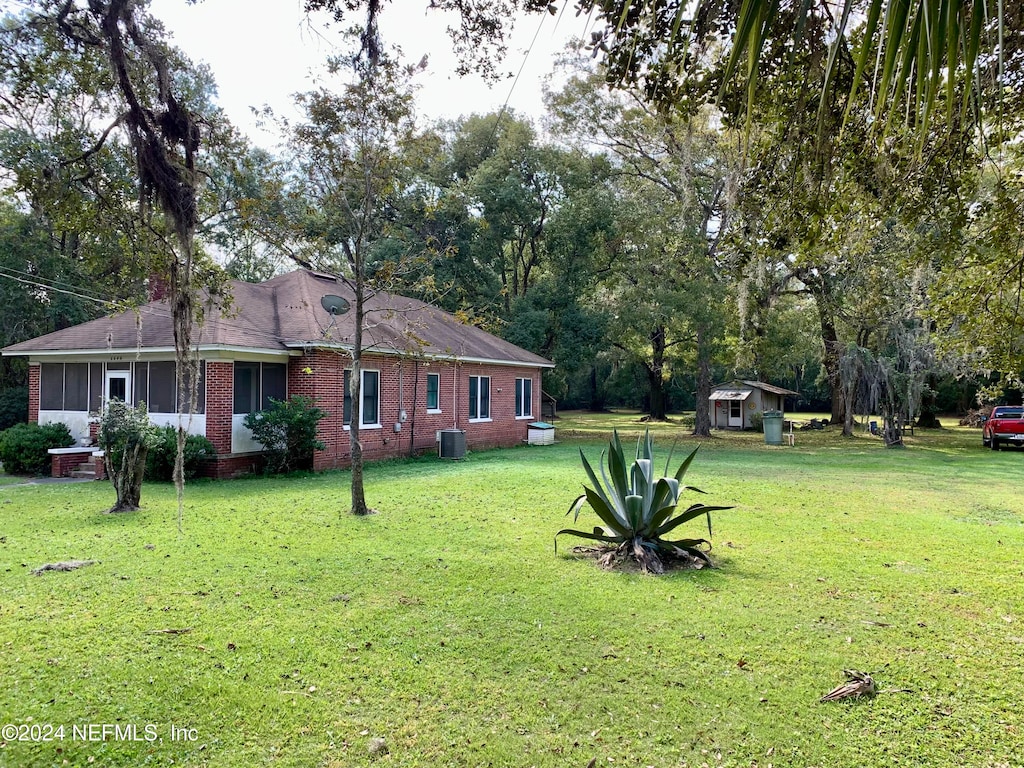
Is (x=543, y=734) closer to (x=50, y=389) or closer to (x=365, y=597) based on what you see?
(x=365, y=597)

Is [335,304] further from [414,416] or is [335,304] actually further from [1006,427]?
[1006,427]

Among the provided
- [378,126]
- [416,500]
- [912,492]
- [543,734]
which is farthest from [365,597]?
[912,492]

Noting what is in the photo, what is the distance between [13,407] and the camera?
68.5ft

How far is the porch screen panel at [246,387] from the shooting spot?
1366 centimetres

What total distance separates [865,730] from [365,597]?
369 centimetres

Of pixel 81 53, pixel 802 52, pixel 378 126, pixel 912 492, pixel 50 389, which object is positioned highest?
pixel 378 126

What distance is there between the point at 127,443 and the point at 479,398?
40.5 feet

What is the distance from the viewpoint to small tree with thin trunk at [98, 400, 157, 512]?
889 centimetres

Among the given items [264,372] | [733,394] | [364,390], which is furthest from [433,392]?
[733,394]

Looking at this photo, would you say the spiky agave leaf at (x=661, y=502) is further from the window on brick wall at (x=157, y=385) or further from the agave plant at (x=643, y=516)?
the window on brick wall at (x=157, y=385)

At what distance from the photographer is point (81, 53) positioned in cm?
548

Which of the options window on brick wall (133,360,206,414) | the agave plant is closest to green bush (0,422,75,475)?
window on brick wall (133,360,206,414)

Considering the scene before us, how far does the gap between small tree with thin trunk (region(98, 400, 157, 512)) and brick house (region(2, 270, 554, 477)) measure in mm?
2436

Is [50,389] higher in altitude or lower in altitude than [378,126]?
lower
